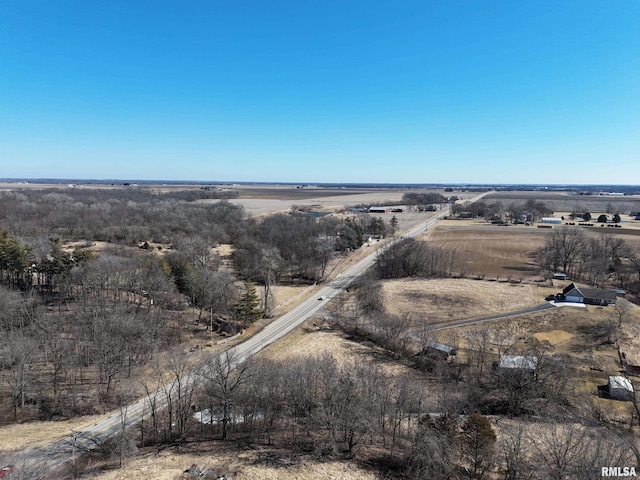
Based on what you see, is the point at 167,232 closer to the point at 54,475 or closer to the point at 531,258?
the point at 54,475

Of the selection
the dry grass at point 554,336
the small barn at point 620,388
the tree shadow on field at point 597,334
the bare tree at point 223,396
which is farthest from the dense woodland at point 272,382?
the tree shadow on field at point 597,334

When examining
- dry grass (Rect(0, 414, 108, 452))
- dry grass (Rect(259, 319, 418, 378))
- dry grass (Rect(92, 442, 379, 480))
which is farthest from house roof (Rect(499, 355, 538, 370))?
dry grass (Rect(0, 414, 108, 452))

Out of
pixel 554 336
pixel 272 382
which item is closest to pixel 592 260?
pixel 554 336

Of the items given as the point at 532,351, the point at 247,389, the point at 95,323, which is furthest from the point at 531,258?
the point at 95,323

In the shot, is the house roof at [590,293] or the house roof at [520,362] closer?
the house roof at [520,362]

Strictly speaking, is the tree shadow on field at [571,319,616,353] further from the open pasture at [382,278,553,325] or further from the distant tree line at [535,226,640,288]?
the distant tree line at [535,226,640,288]

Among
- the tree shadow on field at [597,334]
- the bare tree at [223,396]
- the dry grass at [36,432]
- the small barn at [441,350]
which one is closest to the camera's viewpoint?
the dry grass at [36,432]

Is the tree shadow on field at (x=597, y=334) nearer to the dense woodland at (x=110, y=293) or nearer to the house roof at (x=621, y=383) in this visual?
the house roof at (x=621, y=383)
